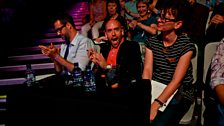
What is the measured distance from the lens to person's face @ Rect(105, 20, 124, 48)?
231 cm

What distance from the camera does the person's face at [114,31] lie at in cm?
231

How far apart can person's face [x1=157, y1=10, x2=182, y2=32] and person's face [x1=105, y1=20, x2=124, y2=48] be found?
45 centimetres

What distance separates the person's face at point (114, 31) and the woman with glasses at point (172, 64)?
13.5 inches

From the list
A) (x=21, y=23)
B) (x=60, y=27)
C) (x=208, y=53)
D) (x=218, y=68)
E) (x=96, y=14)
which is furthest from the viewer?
(x=21, y=23)

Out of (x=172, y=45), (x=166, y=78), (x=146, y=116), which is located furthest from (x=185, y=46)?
(x=146, y=116)

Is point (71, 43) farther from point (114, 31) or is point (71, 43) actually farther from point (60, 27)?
point (114, 31)

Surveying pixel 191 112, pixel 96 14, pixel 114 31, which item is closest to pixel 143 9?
pixel 96 14

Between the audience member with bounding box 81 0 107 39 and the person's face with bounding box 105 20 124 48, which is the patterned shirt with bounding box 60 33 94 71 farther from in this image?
the audience member with bounding box 81 0 107 39

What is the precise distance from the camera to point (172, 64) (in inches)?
80.4

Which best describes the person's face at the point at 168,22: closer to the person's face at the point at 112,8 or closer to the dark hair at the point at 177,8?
the dark hair at the point at 177,8

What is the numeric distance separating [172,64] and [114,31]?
2.00 feet

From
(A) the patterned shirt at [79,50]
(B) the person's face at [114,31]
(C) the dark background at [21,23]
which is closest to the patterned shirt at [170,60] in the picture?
(B) the person's face at [114,31]

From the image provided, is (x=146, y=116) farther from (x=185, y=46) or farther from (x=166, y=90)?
(x=185, y=46)

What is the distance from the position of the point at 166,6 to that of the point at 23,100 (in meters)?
1.24
